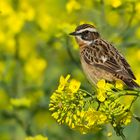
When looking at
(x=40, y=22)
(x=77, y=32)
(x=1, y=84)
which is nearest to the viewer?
(x=77, y=32)

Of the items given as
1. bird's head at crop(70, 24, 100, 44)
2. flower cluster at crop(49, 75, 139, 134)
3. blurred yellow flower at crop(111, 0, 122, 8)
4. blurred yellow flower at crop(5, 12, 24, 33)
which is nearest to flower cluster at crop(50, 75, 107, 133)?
flower cluster at crop(49, 75, 139, 134)

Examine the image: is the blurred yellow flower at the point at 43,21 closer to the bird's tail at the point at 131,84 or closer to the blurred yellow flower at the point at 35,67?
the blurred yellow flower at the point at 35,67

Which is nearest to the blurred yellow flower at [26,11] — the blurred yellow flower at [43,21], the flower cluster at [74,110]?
the blurred yellow flower at [43,21]

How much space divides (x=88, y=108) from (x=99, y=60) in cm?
153

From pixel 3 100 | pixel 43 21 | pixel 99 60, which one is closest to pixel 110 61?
pixel 99 60

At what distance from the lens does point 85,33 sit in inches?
277

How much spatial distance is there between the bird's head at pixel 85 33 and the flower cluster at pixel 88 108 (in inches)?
72.1

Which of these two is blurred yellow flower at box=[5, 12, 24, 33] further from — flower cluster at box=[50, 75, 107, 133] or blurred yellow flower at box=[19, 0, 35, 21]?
flower cluster at box=[50, 75, 107, 133]

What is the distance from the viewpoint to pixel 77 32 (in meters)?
6.96

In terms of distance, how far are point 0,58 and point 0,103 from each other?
65 centimetres

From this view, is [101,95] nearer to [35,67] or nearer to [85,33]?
[85,33]

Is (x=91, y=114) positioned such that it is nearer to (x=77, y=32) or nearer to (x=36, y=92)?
(x=77, y=32)

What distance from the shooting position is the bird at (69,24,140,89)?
609 centimetres

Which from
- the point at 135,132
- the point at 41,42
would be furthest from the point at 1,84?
the point at 135,132
